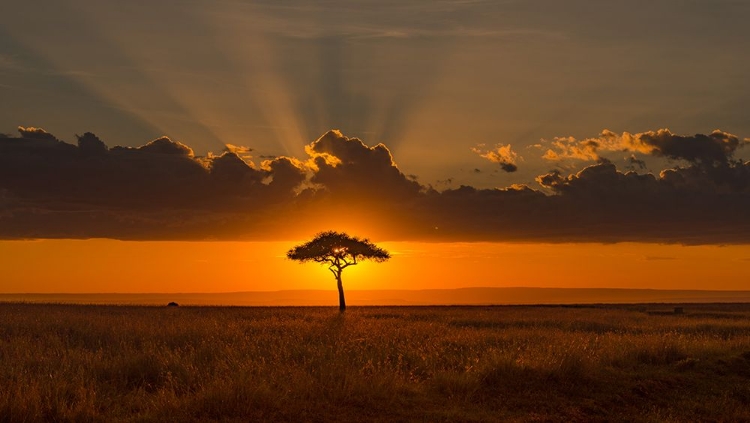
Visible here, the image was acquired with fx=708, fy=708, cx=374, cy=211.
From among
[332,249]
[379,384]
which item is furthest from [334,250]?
[379,384]

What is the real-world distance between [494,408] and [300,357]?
728 cm

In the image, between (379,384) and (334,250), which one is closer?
(379,384)

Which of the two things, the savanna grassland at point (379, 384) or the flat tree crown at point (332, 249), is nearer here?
the savanna grassland at point (379, 384)

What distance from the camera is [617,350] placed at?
2406cm

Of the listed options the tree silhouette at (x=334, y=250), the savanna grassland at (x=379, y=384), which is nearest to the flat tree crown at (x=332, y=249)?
the tree silhouette at (x=334, y=250)

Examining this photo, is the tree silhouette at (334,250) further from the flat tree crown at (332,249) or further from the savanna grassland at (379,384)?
the savanna grassland at (379,384)

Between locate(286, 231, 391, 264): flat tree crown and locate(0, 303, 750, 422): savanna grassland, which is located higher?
locate(286, 231, 391, 264): flat tree crown

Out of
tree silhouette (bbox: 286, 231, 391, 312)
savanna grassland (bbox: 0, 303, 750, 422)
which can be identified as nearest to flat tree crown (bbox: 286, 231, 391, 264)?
tree silhouette (bbox: 286, 231, 391, 312)

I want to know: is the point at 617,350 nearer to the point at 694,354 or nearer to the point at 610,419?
the point at 694,354

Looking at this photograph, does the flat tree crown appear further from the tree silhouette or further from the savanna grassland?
the savanna grassland

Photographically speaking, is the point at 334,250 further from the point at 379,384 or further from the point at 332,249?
the point at 379,384

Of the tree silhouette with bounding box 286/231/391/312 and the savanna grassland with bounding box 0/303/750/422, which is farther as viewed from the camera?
the tree silhouette with bounding box 286/231/391/312

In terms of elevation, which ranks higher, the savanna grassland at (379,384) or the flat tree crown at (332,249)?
the flat tree crown at (332,249)

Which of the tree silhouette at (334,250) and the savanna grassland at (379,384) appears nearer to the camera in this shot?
the savanna grassland at (379,384)
